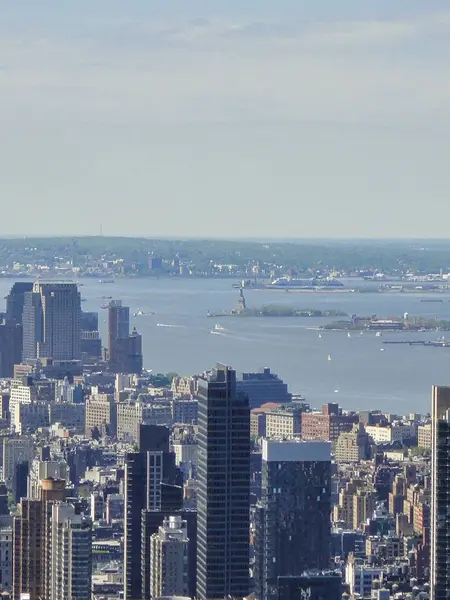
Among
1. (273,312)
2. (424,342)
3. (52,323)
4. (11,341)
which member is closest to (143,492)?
(11,341)

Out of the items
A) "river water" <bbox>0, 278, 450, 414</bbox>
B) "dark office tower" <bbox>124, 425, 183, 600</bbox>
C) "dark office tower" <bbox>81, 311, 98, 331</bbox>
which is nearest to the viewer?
"dark office tower" <bbox>124, 425, 183, 600</bbox>

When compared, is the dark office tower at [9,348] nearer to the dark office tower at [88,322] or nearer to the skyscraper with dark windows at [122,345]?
the skyscraper with dark windows at [122,345]

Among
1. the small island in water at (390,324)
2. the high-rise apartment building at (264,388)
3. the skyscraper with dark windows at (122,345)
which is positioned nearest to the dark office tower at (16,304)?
the skyscraper with dark windows at (122,345)

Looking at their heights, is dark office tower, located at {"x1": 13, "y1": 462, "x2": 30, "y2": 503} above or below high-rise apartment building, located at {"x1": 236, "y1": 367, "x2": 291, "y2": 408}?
below

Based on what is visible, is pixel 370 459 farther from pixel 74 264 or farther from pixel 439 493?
pixel 74 264

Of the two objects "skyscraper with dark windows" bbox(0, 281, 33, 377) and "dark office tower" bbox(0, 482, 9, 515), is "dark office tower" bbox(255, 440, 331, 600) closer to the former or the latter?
"dark office tower" bbox(0, 482, 9, 515)

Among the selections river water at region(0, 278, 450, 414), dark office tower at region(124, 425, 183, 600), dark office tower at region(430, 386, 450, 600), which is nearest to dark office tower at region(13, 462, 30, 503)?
dark office tower at region(124, 425, 183, 600)
